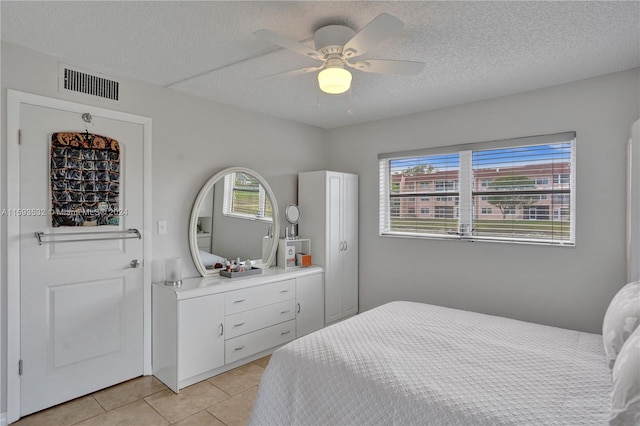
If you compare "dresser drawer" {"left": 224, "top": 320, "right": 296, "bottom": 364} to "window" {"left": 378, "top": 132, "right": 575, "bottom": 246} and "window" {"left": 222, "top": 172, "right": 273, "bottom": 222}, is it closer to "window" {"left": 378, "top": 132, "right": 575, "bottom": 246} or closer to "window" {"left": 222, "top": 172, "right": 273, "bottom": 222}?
"window" {"left": 222, "top": 172, "right": 273, "bottom": 222}

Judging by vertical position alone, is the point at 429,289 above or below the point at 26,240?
below

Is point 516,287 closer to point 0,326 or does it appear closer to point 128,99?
point 128,99

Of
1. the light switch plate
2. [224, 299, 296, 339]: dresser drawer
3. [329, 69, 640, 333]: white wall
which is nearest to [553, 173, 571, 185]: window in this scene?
[329, 69, 640, 333]: white wall

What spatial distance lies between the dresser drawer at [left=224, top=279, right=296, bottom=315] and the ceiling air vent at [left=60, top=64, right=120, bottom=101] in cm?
185

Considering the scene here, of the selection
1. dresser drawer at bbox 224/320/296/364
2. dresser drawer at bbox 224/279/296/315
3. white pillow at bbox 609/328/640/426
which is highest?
white pillow at bbox 609/328/640/426

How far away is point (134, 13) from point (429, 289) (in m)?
3.40

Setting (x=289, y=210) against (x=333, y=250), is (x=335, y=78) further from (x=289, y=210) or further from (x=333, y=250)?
(x=333, y=250)

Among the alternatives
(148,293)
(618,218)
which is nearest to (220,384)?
(148,293)

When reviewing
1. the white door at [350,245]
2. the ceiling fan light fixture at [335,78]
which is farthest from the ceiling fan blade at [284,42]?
the white door at [350,245]

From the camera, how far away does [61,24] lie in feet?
6.82

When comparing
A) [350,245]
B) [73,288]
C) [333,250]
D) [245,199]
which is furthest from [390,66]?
[73,288]

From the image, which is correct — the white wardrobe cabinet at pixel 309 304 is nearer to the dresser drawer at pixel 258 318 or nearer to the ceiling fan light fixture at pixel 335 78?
the dresser drawer at pixel 258 318

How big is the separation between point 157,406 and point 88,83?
2.41m

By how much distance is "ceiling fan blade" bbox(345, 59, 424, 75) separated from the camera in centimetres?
Answer: 205
